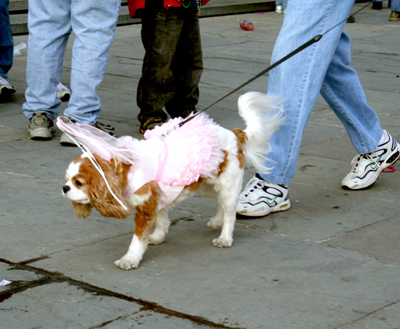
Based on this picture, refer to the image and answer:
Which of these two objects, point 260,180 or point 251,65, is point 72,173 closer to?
point 260,180

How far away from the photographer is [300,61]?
141 inches

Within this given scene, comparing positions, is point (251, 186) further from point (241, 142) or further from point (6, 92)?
point (6, 92)

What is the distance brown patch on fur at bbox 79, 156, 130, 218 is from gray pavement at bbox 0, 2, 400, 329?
327 mm

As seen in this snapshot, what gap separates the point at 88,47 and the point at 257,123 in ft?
6.38

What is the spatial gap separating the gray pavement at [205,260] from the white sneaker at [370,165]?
81 mm

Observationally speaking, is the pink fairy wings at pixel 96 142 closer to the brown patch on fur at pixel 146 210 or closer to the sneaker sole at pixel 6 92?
the brown patch on fur at pixel 146 210

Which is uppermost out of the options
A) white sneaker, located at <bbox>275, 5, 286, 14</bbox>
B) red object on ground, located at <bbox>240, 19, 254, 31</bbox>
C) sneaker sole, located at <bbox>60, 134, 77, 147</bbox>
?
white sneaker, located at <bbox>275, 5, 286, 14</bbox>

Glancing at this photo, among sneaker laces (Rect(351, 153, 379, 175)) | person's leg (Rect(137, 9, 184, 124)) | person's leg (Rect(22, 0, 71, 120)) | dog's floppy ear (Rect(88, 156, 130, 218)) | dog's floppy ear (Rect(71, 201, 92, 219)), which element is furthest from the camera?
person's leg (Rect(137, 9, 184, 124))

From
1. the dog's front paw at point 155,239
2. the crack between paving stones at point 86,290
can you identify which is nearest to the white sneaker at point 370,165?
the dog's front paw at point 155,239

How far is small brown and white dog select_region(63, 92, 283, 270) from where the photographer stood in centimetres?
268

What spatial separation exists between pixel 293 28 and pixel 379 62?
5.27 meters

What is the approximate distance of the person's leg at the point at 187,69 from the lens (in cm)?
522

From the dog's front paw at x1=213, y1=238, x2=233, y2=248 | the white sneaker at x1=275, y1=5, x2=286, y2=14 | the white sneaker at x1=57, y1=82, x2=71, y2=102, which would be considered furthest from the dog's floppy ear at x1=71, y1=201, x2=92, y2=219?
the white sneaker at x1=275, y1=5, x2=286, y2=14

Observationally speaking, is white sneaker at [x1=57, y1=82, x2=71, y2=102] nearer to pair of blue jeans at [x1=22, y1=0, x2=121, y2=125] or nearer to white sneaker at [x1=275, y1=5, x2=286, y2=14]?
pair of blue jeans at [x1=22, y1=0, x2=121, y2=125]
